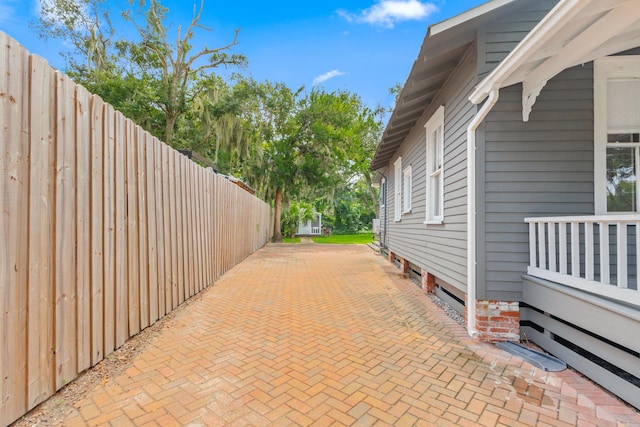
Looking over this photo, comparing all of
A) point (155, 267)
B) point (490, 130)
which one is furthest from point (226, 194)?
point (490, 130)

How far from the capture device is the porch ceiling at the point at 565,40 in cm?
207

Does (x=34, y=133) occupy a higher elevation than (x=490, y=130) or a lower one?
lower

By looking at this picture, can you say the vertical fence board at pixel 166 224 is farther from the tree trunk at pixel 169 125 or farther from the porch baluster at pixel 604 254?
the tree trunk at pixel 169 125

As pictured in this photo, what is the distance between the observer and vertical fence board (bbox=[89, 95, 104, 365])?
2465mm

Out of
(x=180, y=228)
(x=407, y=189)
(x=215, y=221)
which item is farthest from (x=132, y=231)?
(x=407, y=189)

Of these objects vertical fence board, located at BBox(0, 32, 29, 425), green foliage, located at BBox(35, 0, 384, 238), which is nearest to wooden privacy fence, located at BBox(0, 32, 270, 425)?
vertical fence board, located at BBox(0, 32, 29, 425)

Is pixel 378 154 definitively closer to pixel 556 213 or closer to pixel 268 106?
pixel 556 213

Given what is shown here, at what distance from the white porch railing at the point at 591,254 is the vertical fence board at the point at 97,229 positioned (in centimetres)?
401

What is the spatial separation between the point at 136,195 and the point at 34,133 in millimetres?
1357

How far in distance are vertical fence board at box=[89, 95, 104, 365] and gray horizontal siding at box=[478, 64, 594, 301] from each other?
3.70 meters

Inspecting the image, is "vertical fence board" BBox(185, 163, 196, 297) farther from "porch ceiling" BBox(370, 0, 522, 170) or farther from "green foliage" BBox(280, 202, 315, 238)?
"green foliage" BBox(280, 202, 315, 238)

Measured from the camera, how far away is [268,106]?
17234 millimetres

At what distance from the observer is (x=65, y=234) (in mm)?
2160

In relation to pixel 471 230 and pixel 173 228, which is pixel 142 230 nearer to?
pixel 173 228
